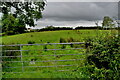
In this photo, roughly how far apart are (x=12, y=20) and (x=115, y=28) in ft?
31.3

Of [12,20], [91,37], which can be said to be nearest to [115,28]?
[91,37]

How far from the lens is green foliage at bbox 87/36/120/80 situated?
173 inches

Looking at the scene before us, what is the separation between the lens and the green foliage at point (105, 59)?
173 inches

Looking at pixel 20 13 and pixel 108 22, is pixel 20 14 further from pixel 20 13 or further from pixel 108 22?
pixel 108 22

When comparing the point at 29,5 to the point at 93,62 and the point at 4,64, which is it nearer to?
the point at 4,64

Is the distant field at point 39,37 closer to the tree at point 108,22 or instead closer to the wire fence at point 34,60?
the wire fence at point 34,60

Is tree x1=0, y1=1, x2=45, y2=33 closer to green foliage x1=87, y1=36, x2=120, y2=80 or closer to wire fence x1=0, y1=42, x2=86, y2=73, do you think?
wire fence x1=0, y1=42, x2=86, y2=73

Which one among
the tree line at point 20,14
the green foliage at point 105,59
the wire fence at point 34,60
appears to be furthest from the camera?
the tree line at point 20,14

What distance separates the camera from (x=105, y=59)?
4547 millimetres

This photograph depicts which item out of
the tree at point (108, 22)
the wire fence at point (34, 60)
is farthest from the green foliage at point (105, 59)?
the wire fence at point (34, 60)

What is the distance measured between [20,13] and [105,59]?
10.5m

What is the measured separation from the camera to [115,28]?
4980 millimetres

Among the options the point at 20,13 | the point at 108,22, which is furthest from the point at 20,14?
the point at 108,22

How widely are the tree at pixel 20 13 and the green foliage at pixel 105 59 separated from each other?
924cm
